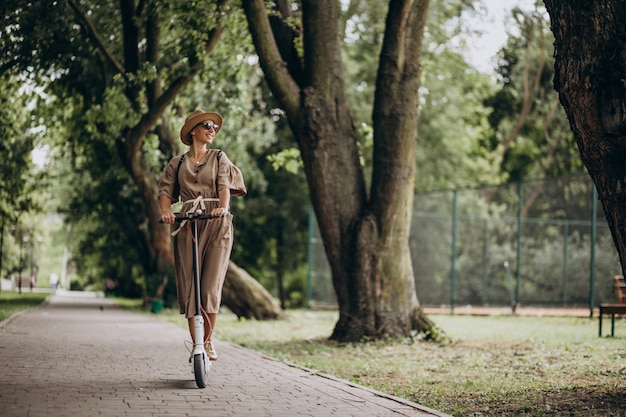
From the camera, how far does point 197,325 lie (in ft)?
24.6

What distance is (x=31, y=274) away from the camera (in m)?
37.0

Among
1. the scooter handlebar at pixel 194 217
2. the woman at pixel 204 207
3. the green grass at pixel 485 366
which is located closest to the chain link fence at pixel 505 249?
the green grass at pixel 485 366

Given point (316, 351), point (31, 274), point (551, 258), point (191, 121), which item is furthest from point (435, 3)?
point (191, 121)

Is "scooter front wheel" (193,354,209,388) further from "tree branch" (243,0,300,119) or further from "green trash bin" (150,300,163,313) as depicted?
"green trash bin" (150,300,163,313)

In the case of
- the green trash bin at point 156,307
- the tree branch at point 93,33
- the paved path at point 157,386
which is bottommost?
the green trash bin at point 156,307

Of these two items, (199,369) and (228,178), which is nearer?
(199,369)

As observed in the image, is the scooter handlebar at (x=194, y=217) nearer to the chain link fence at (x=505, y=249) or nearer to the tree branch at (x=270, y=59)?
the tree branch at (x=270, y=59)

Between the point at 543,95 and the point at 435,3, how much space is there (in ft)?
26.8

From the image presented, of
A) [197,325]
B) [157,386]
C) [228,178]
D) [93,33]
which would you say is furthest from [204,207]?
[93,33]

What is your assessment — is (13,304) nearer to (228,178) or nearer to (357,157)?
(357,157)

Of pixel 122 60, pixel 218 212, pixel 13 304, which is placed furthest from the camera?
pixel 13 304

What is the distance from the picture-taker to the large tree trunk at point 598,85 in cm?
683

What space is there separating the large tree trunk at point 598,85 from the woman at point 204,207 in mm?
2874

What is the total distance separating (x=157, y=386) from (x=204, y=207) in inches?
60.0
